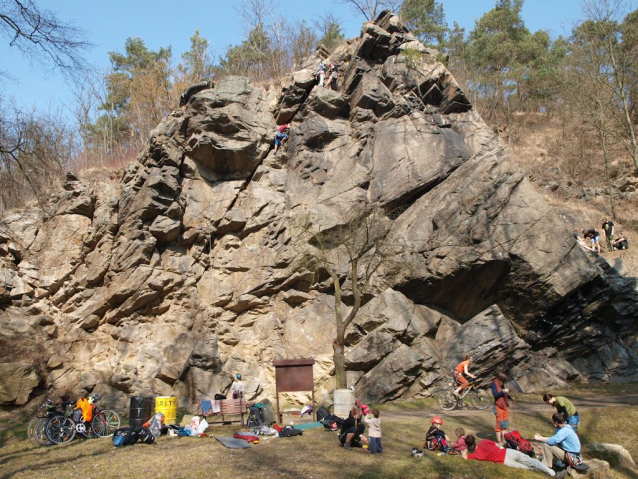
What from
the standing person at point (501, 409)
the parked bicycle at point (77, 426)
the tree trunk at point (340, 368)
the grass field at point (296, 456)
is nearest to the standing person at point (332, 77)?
the tree trunk at point (340, 368)

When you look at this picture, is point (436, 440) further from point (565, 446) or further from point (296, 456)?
point (296, 456)

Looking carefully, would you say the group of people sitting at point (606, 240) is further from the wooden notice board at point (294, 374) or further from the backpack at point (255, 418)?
the backpack at point (255, 418)

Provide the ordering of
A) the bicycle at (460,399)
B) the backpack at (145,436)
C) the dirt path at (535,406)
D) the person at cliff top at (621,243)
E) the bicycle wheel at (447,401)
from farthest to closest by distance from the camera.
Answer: the person at cliff top at (621,243) → the bicycle wheel at (447,401) → the bicycle at (460,399) → the dirt path at (535,406) → the backpack at (145,436)

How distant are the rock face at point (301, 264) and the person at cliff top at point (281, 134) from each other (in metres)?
0.58

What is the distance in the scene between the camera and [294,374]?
1498 centimetres

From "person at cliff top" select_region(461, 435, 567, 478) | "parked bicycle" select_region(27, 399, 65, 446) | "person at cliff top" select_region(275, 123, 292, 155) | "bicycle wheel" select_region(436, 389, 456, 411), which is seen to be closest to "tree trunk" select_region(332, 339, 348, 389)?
"bicycle wheel" select_region(436, 389, 456, 411)

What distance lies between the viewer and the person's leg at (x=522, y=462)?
10.1 metres

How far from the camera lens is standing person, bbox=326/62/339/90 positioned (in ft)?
100

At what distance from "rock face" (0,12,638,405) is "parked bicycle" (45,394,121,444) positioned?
628cm

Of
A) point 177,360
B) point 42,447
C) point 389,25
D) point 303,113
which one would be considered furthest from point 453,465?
point 389,25

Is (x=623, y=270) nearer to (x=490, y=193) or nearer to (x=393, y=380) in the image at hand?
(x=490, y=193)

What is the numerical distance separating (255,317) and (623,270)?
1996 centimetres

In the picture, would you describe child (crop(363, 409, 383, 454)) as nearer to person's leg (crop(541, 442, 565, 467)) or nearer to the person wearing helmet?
person's leg (crop(541, 442, 565, 467))

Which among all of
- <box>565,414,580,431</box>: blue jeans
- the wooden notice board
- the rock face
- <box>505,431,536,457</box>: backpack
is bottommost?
<box>505,431,536,457</box>: backpack
